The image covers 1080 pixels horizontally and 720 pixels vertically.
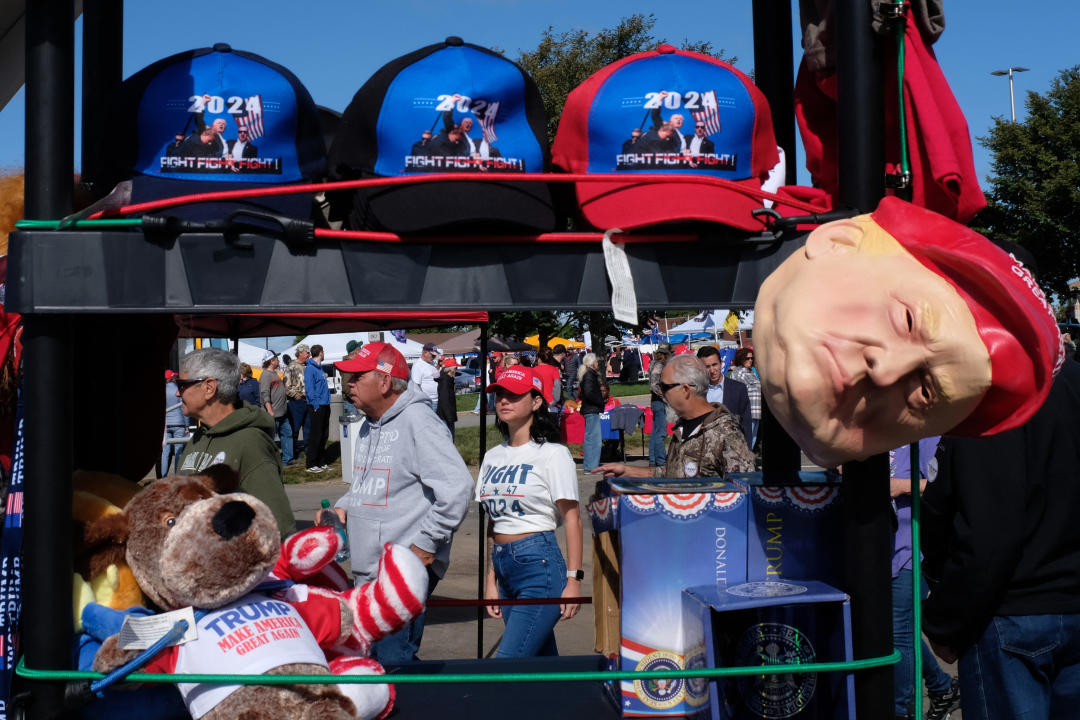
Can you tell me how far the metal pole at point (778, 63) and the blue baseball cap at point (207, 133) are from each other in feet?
4.75

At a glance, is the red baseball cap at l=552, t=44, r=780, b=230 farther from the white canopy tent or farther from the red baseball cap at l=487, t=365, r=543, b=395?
the white canopy tent

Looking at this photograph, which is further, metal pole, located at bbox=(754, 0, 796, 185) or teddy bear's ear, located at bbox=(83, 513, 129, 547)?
metal pole, located at bbox=(754, 0, 796, 185)

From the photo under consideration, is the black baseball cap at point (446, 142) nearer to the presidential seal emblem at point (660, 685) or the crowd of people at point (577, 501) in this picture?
the presidential seal emblem at point (660, 685)

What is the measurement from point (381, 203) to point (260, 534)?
79cm

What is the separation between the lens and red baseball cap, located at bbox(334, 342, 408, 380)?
4637mm

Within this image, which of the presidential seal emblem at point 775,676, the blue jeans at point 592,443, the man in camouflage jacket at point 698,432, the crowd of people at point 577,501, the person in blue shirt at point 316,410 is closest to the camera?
the presidential seal emblem at point 775,676

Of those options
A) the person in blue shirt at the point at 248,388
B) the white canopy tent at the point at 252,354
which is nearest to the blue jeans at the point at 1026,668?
the person in blue shirt at the point at 248,388

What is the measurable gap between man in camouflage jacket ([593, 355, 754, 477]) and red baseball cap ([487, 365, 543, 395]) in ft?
1.92

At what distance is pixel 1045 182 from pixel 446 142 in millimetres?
26165

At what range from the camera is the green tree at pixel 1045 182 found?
81.6 ft

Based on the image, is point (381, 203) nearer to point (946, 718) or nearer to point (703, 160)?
point (703, 160)

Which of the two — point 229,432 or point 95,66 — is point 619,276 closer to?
point 95,66

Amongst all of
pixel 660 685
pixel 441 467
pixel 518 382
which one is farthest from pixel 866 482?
pixel 518 382

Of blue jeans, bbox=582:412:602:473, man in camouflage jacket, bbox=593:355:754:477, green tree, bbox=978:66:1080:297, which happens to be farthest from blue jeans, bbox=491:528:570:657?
green tree, bbox=978:66:1080:297
